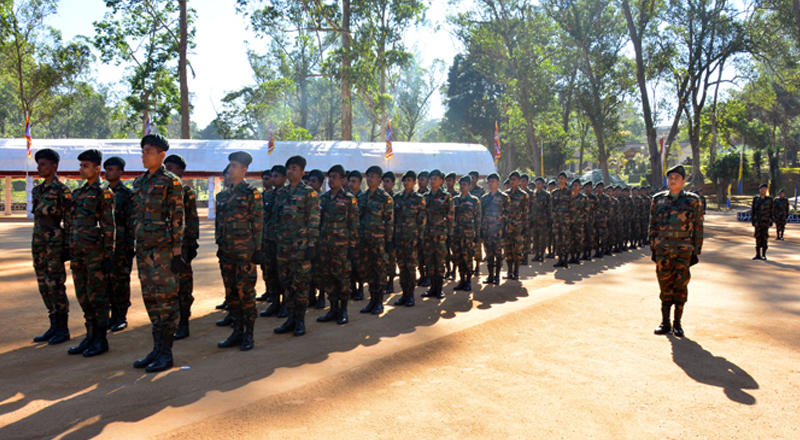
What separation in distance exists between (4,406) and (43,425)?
0.65 metres

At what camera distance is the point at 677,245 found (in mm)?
5867

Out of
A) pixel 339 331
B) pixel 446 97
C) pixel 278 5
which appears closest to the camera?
pixel 339 331

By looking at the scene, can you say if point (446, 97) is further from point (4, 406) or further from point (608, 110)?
point (4, 406)

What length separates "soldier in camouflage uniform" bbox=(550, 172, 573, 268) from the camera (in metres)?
11.5

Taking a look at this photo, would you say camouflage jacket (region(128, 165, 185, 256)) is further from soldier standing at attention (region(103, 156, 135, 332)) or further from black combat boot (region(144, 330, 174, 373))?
soldier standing at attention (region(103, 156, 135, 332))

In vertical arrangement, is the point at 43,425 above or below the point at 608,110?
below

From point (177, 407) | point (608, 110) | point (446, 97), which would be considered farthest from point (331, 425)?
point (446, 97)

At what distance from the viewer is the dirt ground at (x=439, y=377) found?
3.48 m

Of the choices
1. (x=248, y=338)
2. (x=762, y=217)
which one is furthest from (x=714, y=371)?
(x=762, y=217)

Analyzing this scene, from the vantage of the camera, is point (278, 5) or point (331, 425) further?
point (278, 5)

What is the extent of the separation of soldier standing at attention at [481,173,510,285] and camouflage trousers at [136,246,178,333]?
5811 mm

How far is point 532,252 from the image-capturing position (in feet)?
45.8

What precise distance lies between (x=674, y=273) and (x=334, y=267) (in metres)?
4.19

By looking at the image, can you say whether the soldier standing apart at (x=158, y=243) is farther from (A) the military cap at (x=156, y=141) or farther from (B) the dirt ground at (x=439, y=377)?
(B) the dirt ground at (x=439, y=377)
